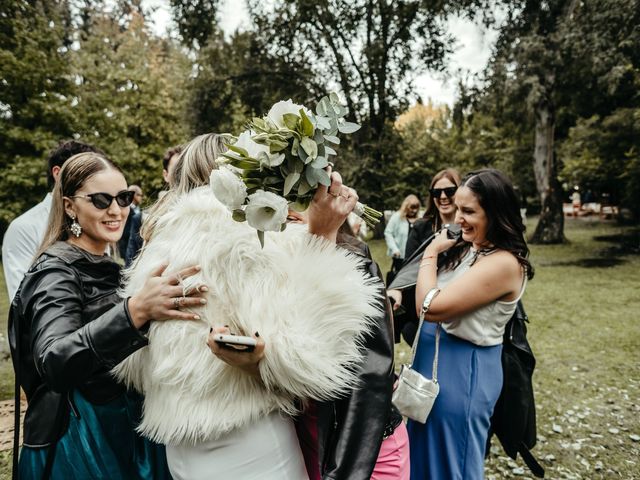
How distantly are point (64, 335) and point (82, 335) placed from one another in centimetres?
13

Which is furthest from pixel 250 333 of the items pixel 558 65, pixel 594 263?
pixel 594 263

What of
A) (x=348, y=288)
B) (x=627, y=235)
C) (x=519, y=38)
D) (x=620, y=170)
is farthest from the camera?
(x=627, y=235)

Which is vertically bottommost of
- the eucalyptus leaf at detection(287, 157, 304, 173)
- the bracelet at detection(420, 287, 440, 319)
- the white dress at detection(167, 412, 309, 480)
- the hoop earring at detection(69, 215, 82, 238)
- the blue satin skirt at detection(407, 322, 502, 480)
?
the blue satin skirt at detection(407, 322, 502, 480)

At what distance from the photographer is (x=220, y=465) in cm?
155

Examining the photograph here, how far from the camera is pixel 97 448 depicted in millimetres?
1845

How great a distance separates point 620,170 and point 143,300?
23298mm

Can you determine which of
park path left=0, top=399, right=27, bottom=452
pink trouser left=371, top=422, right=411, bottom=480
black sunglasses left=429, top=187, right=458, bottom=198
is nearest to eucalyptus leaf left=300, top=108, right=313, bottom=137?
pink trouser left=371, top=422, right=411, bottom=480

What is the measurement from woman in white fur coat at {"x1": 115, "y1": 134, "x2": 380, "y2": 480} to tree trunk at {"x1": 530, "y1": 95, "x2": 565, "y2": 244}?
59.5 ft

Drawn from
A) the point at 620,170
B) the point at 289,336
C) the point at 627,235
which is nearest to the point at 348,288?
the point at 289,336

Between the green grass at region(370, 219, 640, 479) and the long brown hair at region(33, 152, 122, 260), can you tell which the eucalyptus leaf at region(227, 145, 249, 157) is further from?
the green grass at region(370, 219, 640, 479)

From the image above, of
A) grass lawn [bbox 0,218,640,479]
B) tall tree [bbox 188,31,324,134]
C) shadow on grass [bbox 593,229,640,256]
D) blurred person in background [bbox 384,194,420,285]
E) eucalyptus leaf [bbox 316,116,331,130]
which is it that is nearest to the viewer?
eucalyptus leaf [bbox 316,116,331,130]

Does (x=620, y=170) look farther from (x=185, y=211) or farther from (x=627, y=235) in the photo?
(x=185, y=211)

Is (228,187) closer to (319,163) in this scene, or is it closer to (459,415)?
(319,163)

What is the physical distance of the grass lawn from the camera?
165 inches
